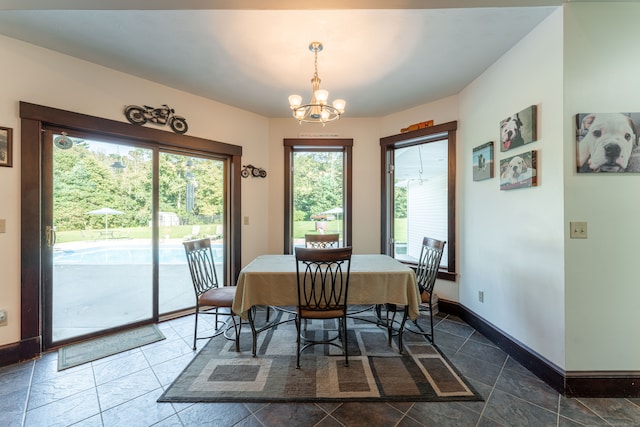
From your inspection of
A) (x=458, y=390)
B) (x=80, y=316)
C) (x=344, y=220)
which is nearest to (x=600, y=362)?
(x=458, y=390)

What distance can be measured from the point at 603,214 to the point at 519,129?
0.87m

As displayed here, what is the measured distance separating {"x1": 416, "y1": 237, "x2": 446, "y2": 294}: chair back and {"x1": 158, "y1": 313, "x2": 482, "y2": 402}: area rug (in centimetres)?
55

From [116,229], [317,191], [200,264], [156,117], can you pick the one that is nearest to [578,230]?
[317,191]

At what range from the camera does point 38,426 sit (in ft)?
5.12

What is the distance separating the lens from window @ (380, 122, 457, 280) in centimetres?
334

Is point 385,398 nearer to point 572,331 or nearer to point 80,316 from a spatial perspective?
point 572,331

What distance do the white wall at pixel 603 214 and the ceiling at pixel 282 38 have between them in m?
0.39

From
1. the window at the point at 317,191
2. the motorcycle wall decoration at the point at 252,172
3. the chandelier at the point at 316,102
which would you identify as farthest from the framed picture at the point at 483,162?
the motorcycle wall decoration at the point at 252,172

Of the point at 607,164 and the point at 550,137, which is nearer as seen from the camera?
the point at 607,164

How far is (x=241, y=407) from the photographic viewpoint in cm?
171

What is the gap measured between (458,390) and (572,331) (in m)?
0.90

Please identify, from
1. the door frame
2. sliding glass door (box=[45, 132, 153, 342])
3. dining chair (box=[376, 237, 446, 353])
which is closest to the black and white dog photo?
dining chair (box=[376, 237, 446, 353])

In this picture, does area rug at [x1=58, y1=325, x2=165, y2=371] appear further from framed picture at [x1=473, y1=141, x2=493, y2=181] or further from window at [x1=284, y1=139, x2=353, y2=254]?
framed picture at [x1=473, y1=141, x2=493, y2=181]

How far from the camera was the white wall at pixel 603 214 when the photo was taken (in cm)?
181
